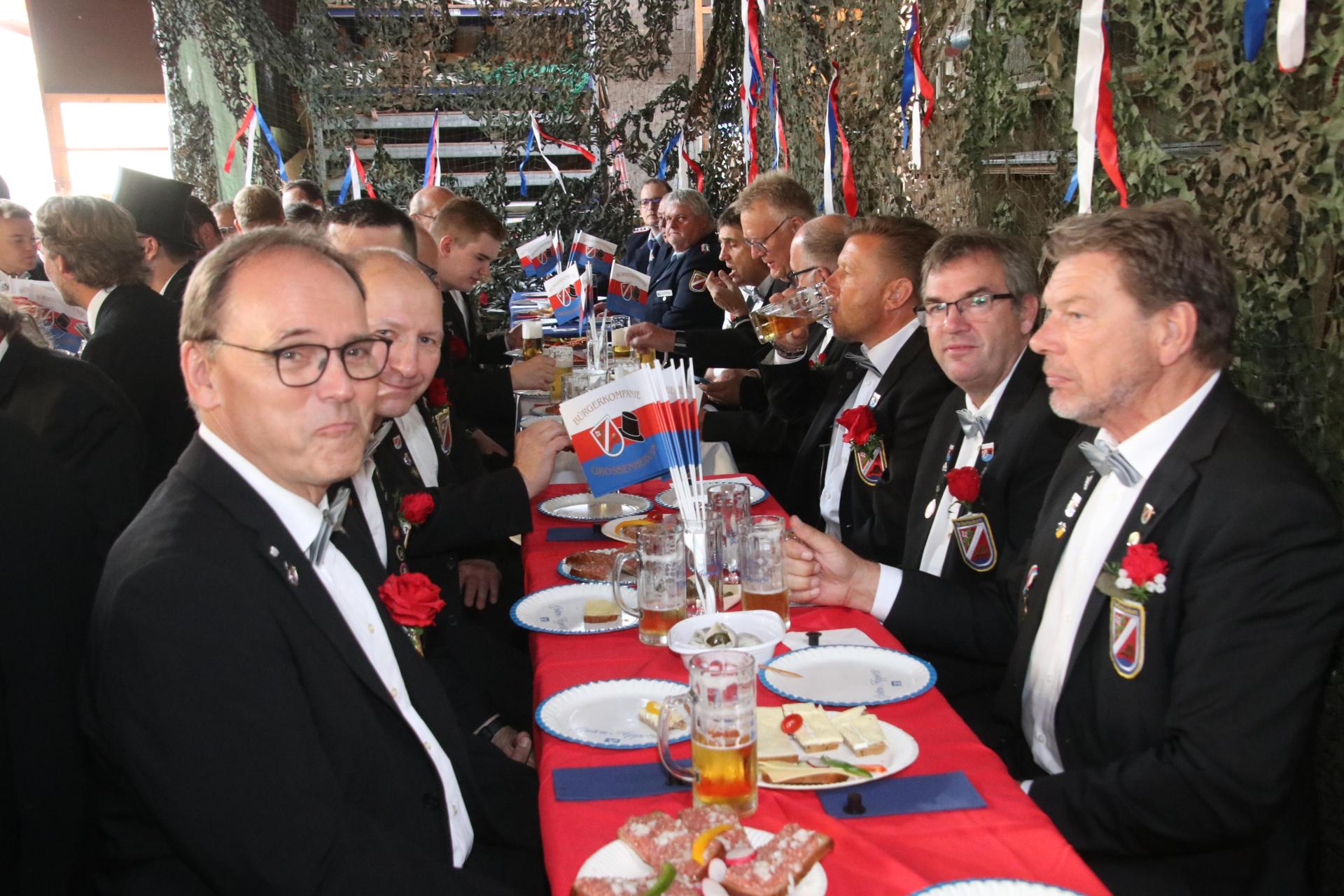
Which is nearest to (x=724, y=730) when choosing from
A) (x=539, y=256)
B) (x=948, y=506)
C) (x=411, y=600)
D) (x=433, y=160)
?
(x=411, y=600)

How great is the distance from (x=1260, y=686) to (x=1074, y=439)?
741 mm

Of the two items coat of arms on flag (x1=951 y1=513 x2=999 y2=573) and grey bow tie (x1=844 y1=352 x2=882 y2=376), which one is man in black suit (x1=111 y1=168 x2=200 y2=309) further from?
coat of arms on flag (x1=951 y1=513 x2=999 y2=573)

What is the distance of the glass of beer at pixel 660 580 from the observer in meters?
1.90

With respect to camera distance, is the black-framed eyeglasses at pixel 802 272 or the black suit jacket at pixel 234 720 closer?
the black suit jacket at pixel 234 720

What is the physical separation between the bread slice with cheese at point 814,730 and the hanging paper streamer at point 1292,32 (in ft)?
4.89

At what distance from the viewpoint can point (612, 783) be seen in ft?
4.71

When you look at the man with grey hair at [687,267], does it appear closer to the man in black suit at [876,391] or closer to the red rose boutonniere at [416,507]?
the man in black suit at [876,391]

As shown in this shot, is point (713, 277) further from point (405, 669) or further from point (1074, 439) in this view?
point (405, 669)

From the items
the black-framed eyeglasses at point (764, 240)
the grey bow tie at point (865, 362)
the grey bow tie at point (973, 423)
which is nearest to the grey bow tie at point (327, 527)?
the grey bow tie at point (973, 423)

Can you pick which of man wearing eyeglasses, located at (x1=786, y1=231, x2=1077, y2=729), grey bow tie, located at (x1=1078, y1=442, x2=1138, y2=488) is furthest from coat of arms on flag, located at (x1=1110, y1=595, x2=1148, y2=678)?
man wearing eyeglasses, located at (x1=786, y1=231, x2=1077, y2=729)

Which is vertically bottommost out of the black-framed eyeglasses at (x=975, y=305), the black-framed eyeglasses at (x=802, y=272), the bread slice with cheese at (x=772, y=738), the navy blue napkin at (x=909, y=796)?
the navy blue napkin at (x=909, y=796)

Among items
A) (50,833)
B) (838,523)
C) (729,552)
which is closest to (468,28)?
(838,523)

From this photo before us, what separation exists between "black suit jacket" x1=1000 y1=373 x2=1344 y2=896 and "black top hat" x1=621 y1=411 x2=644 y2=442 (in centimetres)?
95

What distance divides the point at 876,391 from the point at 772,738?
→ 188cm
